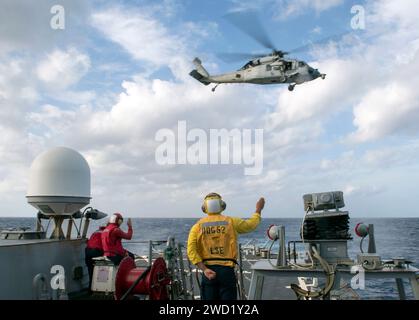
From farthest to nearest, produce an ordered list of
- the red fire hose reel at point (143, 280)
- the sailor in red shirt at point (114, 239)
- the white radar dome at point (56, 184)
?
the white radar dome at point (56, 184)
the sailor in red shirt at point (114, 239)
the red fire hose reel at point (143, 280)

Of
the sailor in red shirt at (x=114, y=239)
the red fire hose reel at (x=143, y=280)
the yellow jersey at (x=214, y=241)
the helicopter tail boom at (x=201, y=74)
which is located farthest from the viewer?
the helicopter tail boom at (x=201, y=74)

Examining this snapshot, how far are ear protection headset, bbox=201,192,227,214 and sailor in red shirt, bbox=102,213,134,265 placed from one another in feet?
11.6

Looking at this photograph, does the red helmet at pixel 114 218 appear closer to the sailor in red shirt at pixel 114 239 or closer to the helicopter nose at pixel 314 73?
the sailor in red shirt at pixel 114 239

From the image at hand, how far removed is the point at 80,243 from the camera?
9.62m

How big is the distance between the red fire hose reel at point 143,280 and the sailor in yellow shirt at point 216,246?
2085 mm

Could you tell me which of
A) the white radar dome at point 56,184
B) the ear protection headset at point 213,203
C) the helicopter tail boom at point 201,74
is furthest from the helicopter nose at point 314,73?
the ear protection headset at point 213,203

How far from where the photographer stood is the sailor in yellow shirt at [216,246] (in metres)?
5.77

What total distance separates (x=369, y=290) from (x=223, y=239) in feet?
75.1

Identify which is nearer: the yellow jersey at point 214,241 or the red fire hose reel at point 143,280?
the yellow jersey at point 214,241

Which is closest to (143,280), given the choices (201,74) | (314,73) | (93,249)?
(93,249)

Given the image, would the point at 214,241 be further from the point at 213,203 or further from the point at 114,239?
the point at 114,239

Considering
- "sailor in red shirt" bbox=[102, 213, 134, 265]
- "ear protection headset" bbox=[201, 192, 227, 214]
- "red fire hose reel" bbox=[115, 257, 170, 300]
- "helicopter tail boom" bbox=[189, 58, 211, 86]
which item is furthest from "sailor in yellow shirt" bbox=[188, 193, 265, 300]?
"helicopter tail boom" bbox=[189, 58, 211, 86]
